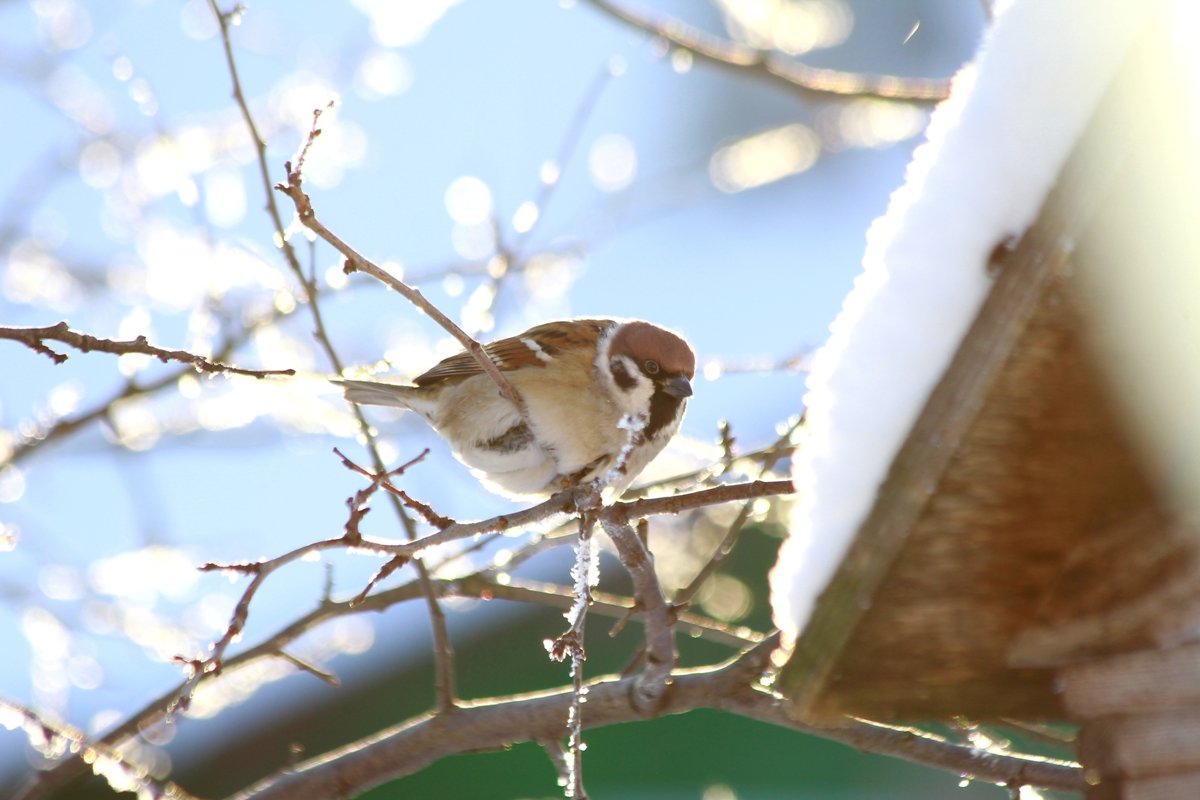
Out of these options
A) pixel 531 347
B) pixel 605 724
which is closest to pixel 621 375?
pixel 531 347

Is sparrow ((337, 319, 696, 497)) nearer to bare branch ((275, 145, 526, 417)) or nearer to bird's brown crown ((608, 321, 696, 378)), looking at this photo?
bird's brown crown ((608, 321, 696, 378))

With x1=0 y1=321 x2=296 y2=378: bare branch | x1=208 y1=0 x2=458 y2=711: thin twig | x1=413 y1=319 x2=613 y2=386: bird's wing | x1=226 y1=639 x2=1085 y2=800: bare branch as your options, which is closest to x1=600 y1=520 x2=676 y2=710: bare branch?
x1=226 y1=639 x2=1085 y2=800: bare branch

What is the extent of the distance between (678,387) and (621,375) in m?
0.17

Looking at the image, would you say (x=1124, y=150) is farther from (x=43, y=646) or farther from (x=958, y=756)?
(x=43, y=646)

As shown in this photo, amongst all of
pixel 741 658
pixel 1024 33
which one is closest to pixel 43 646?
pixel 741 658

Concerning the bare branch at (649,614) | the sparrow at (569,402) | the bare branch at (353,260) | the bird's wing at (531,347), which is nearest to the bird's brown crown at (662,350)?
the sparrow at (569,402)

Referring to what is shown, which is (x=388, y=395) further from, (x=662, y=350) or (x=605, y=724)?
(x=605, y=724)

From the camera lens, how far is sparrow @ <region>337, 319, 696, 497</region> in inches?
111

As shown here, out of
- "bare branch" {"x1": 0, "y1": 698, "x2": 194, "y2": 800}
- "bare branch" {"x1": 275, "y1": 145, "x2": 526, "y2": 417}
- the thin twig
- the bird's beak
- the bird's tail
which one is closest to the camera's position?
"bare branch" {"x1": 275, "y1": 145, "x2": 526, "y2": 417}

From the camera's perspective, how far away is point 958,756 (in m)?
2.11

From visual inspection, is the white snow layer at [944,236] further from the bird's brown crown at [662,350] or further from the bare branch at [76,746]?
the bird's brown crown at [662,350]

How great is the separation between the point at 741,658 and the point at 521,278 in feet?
→ 5.76

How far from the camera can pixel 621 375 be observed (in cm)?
291

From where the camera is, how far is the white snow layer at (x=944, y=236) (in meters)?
1.37
